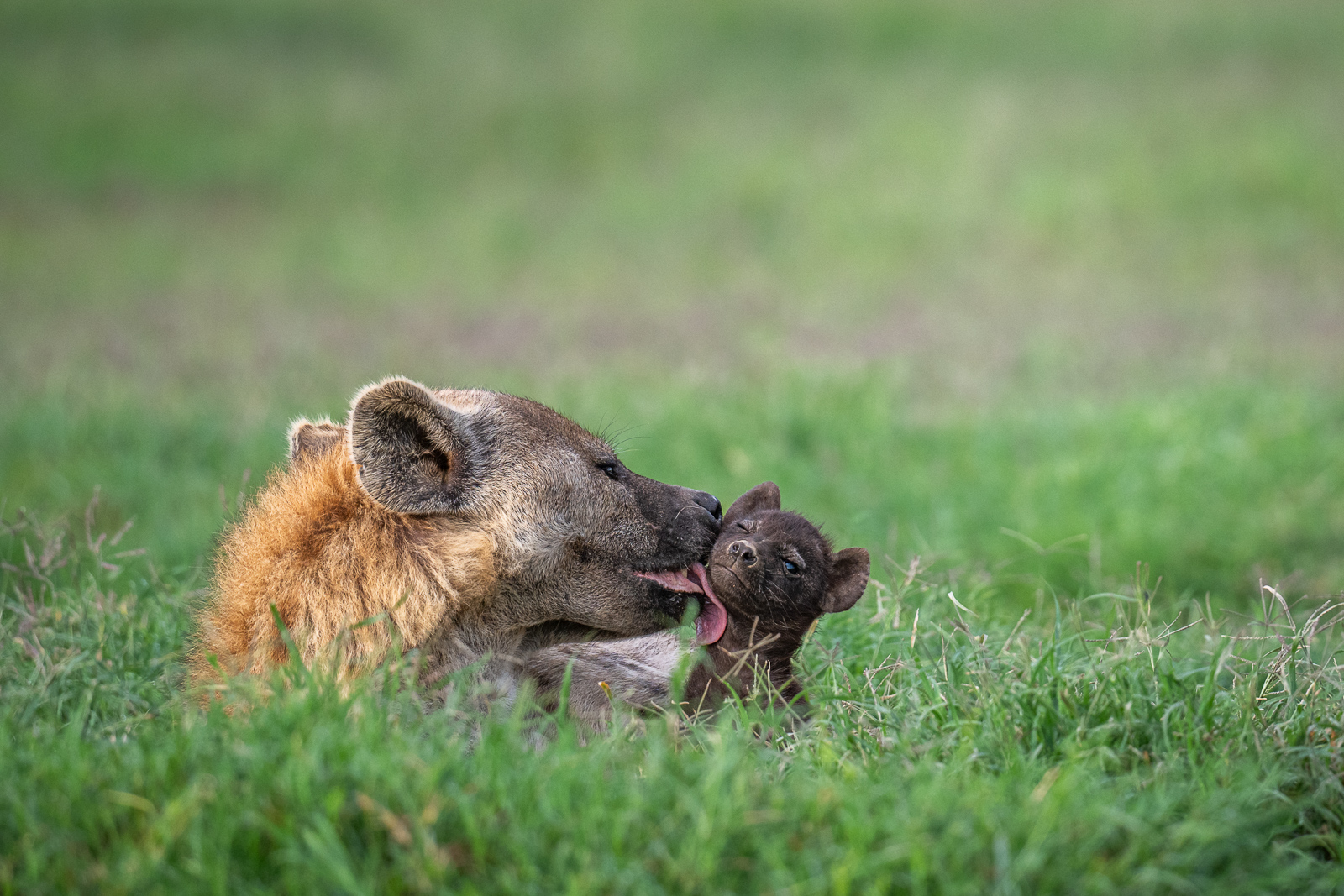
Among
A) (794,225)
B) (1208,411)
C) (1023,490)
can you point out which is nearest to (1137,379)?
(1208,411)

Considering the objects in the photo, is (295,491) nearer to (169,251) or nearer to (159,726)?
(159,726)

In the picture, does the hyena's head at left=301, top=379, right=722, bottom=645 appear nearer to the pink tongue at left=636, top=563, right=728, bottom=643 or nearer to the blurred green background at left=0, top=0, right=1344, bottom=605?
the pink tongue at left=636, top=563, right=728, bottom=643

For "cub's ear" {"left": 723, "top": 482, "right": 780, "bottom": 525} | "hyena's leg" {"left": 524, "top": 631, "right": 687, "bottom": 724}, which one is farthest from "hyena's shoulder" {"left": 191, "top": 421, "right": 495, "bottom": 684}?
"cub's ear" {"left": 723, "top": 482, "right": 780, "bottom": 525}

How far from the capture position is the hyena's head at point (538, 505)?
129 inches

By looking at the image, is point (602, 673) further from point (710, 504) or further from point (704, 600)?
point (710, 504)

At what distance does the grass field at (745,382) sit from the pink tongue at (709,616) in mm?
327

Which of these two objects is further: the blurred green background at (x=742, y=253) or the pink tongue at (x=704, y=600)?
the blurred green background at (x=742, y=253)

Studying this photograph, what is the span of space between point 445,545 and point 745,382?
22.3 ft

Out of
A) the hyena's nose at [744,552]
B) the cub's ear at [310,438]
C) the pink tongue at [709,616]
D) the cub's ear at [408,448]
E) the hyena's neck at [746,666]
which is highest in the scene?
the cub's ear at [408,448]

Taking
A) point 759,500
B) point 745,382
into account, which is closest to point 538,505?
point 759,500

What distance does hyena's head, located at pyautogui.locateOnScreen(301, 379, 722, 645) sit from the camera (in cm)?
329

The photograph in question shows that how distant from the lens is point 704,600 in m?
3.86

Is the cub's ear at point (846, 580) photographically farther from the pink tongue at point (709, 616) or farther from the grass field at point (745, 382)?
the pink tongue at point (709, 616)

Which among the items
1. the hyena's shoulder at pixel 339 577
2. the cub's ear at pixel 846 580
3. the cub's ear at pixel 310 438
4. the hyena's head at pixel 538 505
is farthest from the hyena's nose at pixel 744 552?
the cub's ear at pixel 310 438
